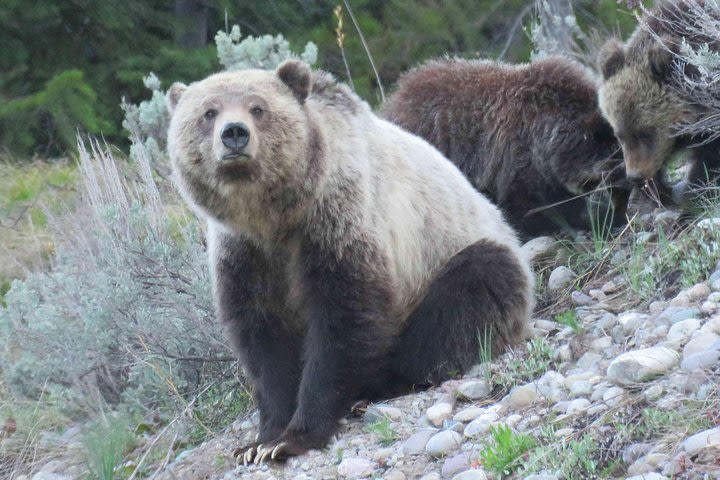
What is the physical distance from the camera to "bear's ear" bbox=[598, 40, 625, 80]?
6.86 m

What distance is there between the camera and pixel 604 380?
473 centimetres

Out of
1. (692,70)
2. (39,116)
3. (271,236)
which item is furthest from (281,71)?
(39,116)

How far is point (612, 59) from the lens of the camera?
686 centimetres

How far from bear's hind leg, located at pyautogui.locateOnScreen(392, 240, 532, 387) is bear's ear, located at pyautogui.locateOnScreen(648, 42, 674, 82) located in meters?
1.53

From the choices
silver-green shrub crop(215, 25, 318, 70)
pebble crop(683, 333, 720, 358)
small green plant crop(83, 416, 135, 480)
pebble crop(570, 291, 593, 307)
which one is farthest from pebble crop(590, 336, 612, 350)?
silver-green shrub crop(215, 25, 318, 70)

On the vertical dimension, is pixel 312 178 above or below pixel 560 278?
above

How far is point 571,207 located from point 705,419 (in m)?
3.62

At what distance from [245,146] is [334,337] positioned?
37.8 inches

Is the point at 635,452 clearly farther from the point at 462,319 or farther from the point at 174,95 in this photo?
the point at 174,95

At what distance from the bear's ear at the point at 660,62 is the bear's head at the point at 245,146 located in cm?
219

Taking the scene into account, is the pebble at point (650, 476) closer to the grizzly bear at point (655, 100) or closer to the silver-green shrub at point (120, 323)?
the silver-green shrub at point (120, 323)

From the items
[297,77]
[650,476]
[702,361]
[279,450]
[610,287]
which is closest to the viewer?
[650,476]

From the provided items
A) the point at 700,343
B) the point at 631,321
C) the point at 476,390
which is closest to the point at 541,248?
the point at 631,321

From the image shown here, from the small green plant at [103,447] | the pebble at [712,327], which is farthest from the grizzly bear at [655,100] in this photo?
the small green plant at [103,447]
